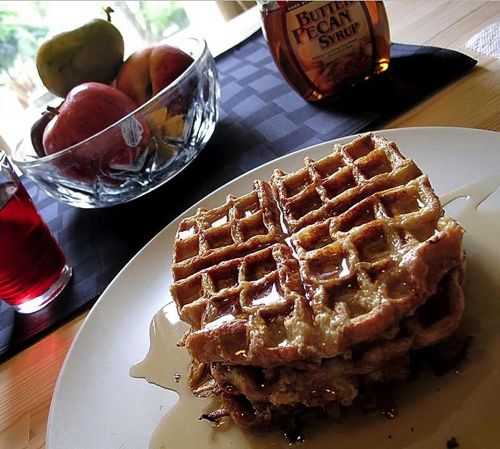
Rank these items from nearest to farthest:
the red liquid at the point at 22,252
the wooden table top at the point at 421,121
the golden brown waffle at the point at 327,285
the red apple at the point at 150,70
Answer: the golden brown waffle at the point at 327,285 < the wooden table top at the point at 421,121 < the red liquid at the point at 22,252 < the red apple at the point at 150,70

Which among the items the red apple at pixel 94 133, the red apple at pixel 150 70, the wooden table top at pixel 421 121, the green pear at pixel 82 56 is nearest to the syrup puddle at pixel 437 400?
the wooden table top at pixel 421 121

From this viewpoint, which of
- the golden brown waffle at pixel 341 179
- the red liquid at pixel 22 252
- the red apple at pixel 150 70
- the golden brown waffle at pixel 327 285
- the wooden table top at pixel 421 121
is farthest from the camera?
the red apple at pixel 150 70

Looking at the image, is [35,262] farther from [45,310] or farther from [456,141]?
[456,141]

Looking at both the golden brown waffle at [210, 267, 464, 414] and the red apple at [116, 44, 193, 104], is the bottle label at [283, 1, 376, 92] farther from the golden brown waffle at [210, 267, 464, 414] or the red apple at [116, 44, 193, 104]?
the golden brown waffle at [210, 267, 464, 414]

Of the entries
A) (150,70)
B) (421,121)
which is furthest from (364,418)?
(150,70)

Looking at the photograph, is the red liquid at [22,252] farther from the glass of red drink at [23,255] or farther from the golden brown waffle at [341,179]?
the golden brown waffle at [341,179]

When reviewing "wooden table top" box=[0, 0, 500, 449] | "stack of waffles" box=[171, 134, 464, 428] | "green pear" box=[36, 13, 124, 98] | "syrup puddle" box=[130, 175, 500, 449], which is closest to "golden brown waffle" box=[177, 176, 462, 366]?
"stack of waffles" box=[171, 134, 464, 428]
